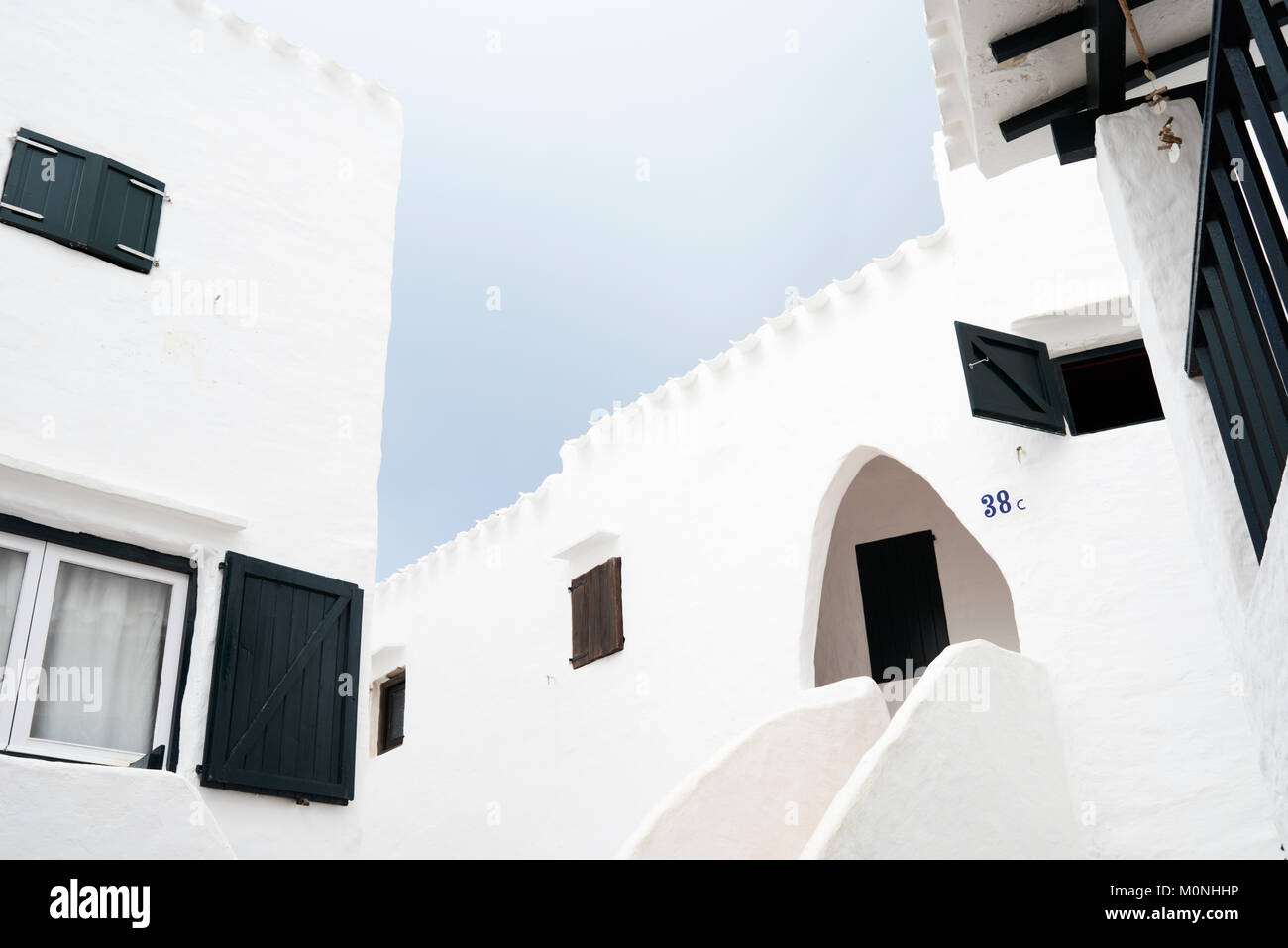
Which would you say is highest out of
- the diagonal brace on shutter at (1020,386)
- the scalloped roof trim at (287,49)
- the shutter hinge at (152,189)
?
the scalloped roof trim at (287,49)

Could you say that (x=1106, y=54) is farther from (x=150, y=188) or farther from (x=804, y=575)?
(x=150, y=188)

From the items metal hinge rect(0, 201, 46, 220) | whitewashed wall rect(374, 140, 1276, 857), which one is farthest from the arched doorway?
metal hinge rect(0, 201, 46, 220)

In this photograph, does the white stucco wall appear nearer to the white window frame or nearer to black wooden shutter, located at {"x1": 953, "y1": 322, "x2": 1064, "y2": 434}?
black wooden shutter, located at {"x1": 953, "y1": 322, "x2": 1064, "y2": 434}

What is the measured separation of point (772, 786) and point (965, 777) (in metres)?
1.13

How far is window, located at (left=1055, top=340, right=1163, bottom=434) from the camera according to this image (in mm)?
8039

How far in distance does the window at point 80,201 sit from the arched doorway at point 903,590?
603cm

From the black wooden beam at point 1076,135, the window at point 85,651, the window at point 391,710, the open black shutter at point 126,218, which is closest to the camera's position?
the black wooden beam at point 1076,135

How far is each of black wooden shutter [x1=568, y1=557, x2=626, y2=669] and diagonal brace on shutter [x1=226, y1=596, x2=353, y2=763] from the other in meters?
3.68

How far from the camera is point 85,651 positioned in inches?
224

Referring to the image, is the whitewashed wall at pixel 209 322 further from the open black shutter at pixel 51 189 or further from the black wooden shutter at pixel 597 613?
the black wooden shutter at pixel 597 613

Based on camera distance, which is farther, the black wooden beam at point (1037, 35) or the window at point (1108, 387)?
the window at point (1108, 387)

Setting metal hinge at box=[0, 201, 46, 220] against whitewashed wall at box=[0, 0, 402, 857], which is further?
metal hinge at box=[0, 201, 46, 220]

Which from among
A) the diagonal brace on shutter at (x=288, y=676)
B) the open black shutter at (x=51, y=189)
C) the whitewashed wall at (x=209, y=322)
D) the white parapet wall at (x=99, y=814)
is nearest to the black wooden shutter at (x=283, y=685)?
the diagonal brace on shutter at (x=288, y=676)

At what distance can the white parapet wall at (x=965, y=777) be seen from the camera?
559 centimetres
